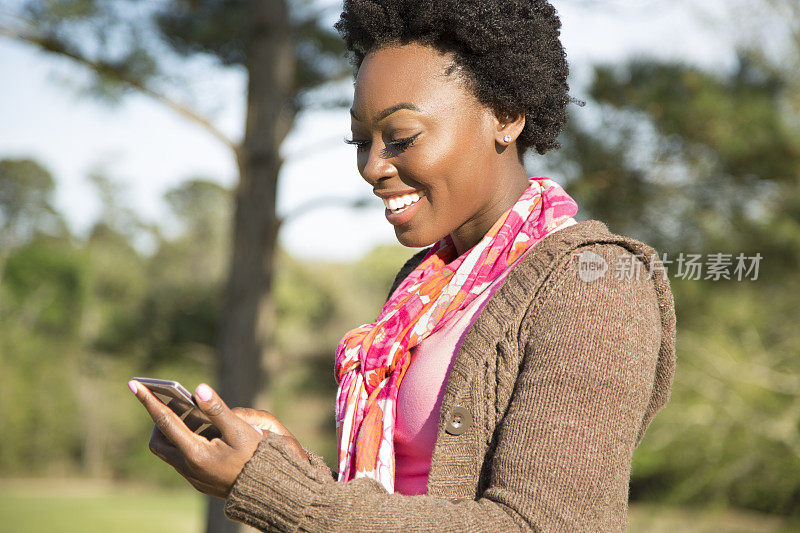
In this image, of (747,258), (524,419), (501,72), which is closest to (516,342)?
(524,419)

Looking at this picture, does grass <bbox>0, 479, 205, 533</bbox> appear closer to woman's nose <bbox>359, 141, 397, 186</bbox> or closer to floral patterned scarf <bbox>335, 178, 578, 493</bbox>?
floral patterned scarf <bbox>335, 178, 578, 493</bbox>

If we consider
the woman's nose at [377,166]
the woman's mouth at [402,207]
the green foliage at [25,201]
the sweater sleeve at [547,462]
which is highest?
the green foliage at [25,201]

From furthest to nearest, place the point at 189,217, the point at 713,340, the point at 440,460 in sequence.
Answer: the point at 189,217 → the point at 713,340 → the point at 440,460

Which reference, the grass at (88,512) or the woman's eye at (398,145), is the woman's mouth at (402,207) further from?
the grass at (88,512)

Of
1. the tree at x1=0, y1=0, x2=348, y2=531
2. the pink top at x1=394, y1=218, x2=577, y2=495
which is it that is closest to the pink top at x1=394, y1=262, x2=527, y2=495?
the pink top at x1=394, y1=218, x2=577, y2=495

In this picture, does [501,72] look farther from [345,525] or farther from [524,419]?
[345,525]

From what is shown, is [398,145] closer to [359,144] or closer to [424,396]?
[359,144]

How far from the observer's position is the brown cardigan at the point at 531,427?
3.70ft

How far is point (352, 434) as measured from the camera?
149 cm

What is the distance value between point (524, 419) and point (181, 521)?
47.0ft

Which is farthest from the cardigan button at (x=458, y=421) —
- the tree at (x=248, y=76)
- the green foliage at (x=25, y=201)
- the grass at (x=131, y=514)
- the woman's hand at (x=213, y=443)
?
the green foliage at (x=25, y=201)

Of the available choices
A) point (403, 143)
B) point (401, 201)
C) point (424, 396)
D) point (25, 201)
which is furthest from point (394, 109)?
point (25, 201)

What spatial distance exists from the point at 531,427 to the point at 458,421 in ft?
0.48

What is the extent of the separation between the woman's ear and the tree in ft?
13.6
